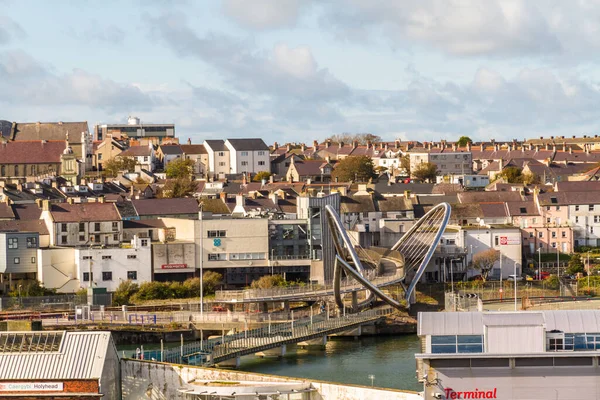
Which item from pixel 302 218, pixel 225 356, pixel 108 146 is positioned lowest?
pixel 225 356

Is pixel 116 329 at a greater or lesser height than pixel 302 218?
lesser

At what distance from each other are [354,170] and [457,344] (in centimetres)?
7024

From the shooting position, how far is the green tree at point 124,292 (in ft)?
176

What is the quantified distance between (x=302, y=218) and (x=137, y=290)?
819 cm

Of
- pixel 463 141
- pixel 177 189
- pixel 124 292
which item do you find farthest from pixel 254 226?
pixel 463 141

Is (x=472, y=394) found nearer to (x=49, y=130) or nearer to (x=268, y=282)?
(x=268, y=282)

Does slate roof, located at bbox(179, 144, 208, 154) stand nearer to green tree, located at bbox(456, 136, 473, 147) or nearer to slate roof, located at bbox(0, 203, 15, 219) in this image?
green tree, located at bbox(456, 136, 473, 147)

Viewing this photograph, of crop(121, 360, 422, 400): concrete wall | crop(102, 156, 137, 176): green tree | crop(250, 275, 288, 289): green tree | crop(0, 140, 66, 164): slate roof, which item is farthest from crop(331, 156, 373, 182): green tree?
crop(121, 360, 422, 400): concrete wall

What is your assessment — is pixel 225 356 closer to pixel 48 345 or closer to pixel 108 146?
pixel 48 345

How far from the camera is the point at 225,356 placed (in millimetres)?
39938

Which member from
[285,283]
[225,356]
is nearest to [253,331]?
[225,356]

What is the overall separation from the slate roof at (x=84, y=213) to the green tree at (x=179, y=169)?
32.1m

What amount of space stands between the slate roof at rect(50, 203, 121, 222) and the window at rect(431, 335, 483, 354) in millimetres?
36071

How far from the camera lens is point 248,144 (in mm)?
107500
